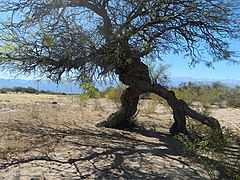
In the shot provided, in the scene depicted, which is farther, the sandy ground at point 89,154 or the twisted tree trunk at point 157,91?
the twisted tree trunk at point 157,91

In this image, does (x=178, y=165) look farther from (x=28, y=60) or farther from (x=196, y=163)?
(x=28, y=60)

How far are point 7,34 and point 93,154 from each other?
Result: 372 centimetres

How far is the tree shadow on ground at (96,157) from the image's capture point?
15.1ft

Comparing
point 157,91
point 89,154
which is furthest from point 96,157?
point 157,91

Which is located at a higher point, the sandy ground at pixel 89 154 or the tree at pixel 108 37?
the tree at pixel 108 37

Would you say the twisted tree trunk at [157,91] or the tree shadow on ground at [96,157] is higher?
the twisted tree trunk at [157,91]

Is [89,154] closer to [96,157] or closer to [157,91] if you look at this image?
[96,157]

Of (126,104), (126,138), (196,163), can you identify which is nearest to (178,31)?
(126,104)

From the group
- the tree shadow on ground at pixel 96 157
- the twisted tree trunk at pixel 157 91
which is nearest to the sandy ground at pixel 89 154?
the tree shadow on ground at pixel 96 157

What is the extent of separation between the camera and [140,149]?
642 centimetres

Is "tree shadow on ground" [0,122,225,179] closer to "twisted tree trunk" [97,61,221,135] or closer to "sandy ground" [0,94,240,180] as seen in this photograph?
"sandy ground" [0,94,240,180]

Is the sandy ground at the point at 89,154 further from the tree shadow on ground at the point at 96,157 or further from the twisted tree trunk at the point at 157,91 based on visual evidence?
the twisted tree trunk at the point at 157,91

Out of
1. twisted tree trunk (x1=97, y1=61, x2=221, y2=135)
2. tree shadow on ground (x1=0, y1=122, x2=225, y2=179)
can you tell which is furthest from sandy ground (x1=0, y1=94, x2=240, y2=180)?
twisted tree trunk (x1=97, y1=61, x2=221, y2=135)

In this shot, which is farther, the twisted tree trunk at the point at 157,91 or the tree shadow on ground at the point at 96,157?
the twisted tree trunk at the point at 157,91
